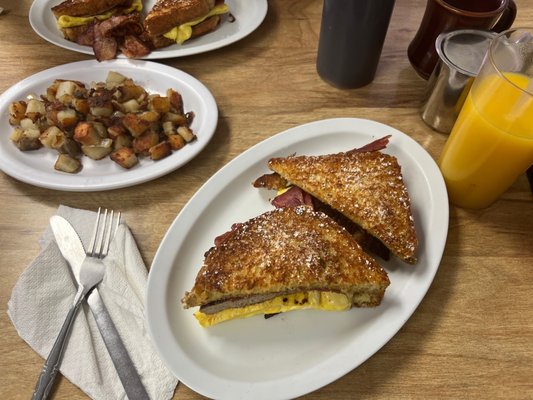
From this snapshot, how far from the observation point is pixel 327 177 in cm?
124

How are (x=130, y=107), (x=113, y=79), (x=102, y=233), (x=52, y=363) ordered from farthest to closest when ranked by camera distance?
(x=113, y=79) < (x=130, y=107) < (x=102, y=233) < (x=52, y=363)

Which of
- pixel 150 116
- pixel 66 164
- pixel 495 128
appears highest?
pixel 495 128

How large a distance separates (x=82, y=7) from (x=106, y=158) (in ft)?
2.36

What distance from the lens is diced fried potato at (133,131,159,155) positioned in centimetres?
139

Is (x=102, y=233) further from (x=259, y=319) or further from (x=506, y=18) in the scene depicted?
(x=506, y=18)

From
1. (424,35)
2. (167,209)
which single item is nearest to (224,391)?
(167,209)

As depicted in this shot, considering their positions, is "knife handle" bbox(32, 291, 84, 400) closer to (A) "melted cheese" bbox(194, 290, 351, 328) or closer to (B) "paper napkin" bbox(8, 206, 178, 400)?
(B) "paper napkin" bbox(8, 206, 178, 400)

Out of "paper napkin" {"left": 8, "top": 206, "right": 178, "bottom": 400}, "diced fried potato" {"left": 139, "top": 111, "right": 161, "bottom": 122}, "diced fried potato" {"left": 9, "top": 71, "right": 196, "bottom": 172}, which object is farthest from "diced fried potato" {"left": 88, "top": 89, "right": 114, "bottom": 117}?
"paper napkin" {"left": 8, "top": 206, "right": 178, "bottom": 400}

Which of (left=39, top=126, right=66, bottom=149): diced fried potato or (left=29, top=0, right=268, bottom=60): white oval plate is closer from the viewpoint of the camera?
(left=39, top=126, right=66, bottom=149): diced fried potato

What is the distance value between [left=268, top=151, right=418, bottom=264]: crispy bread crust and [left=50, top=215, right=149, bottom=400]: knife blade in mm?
602

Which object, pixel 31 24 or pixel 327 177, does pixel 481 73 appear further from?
pixel 31 24

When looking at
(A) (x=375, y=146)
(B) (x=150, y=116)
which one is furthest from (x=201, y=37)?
(A) (x=375, y=146)

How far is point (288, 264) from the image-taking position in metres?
1.07

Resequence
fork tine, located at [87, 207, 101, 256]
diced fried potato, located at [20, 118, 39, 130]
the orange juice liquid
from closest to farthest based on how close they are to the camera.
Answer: the orange juice liquid, fork tine, located at [87, 207, 101, 256], diced fried potato, located at [20, 118, 39, 130]
